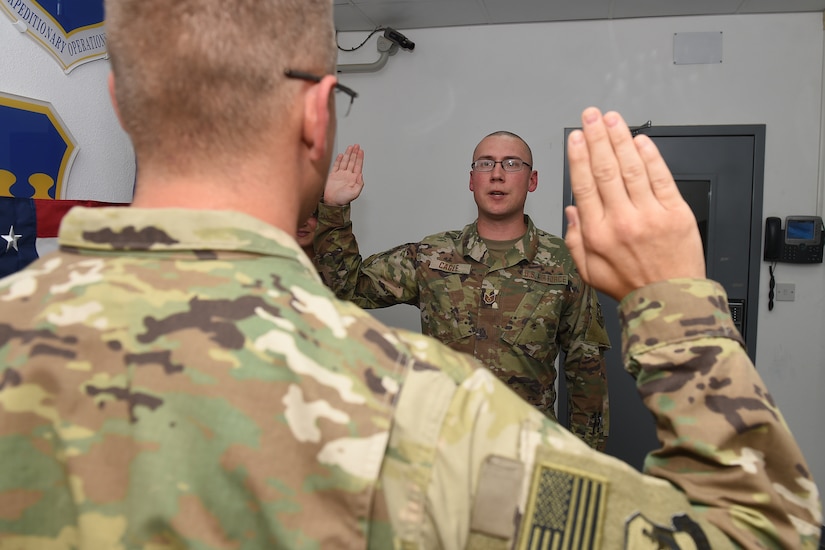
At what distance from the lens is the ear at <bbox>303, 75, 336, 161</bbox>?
1.99 ft

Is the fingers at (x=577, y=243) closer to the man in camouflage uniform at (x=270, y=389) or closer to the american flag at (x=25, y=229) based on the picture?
the man in camouflage uniform at (x=270, y=389)

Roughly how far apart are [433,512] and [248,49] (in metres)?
0.48

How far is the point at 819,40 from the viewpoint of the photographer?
111 inches

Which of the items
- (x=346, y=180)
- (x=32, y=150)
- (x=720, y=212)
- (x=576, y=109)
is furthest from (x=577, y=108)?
(x=32, y=150)

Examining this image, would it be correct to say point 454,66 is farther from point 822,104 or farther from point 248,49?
point 248,49

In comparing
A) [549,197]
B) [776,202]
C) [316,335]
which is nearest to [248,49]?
[316,335]

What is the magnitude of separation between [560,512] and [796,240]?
2.94 metres

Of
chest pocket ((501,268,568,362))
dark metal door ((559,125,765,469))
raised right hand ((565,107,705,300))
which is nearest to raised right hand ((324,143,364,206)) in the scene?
chest pocket ((501,268,568,362))

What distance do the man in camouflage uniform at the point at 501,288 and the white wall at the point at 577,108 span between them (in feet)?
2.80

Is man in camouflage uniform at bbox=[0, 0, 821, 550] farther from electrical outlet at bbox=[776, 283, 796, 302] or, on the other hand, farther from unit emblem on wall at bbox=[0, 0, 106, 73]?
electrical outlet at bbox=[776, 283, 796, 302]

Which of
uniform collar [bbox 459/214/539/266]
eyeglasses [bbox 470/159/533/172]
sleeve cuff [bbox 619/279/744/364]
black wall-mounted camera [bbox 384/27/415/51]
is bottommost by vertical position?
sleeve cuff [bbox 619/279/744/364]

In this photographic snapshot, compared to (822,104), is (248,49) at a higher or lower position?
lower

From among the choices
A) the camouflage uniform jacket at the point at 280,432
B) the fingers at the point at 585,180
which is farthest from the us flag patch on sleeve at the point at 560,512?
the fingers at the point at 585,180

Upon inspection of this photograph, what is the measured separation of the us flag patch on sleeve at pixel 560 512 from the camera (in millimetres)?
521
